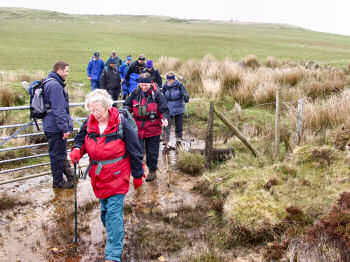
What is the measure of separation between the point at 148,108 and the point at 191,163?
157cm

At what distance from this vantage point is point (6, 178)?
21.0ft

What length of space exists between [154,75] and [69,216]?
17.2ft

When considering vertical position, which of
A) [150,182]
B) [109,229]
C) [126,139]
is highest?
[126,139]

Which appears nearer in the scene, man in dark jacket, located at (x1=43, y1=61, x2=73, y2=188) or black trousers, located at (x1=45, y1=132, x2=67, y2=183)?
man in dark jacket, located at (x1=43, y1=61, x2=73, y2=188)

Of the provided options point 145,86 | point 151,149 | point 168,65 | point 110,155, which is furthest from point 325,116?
point 168,65

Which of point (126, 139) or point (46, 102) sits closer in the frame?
point (126, 139)

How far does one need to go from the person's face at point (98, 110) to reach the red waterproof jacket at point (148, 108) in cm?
225

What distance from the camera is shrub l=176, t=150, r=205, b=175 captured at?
22.6 feet

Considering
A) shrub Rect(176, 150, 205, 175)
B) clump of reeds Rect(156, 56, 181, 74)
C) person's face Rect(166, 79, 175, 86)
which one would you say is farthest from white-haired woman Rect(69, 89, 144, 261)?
clump of reeds Rect(156, 56, 181, 74)

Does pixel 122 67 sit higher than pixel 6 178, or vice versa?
pixel 122 67

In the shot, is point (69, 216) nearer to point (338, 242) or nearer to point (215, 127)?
point (338, 242)

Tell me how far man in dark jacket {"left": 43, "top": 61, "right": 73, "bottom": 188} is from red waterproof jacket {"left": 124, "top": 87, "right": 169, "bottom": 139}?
114 centimetres

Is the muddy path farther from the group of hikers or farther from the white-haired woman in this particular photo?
the white-haired woman

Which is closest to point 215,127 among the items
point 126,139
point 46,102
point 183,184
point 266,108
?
point 266,108
